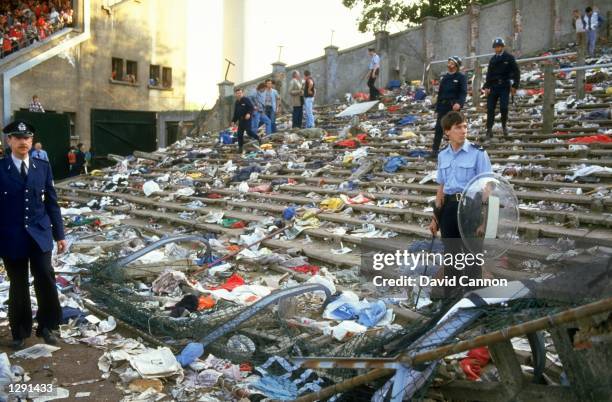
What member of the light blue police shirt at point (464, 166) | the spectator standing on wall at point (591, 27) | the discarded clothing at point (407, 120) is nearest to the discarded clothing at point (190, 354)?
the light blue police shirt at point (464, 166)

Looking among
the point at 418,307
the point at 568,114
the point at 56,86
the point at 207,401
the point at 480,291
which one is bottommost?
the point at 207,401

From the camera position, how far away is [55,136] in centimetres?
2048

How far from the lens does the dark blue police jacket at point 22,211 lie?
15.5ft

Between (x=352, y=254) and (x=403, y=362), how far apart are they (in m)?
4.52

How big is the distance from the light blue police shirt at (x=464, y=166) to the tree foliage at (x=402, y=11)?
27137mm

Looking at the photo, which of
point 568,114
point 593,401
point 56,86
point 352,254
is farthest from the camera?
point 56,86

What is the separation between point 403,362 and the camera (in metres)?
2.92

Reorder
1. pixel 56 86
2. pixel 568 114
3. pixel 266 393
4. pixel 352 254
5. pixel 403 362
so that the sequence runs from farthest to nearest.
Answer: pixel 56 86 → pixel 568 114 → pixel 352 254 → pixel 266 393 → pixel 403 362

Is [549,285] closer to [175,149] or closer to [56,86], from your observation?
[175,149]

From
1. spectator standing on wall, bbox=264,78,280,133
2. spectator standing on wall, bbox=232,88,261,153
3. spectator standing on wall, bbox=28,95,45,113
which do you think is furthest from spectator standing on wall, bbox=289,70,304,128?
spectator standing on wall, bbox=28,95,45,113

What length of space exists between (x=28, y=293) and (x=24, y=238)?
489 millimetres

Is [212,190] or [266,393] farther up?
[212,190]

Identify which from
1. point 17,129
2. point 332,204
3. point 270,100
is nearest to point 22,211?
point 17,129

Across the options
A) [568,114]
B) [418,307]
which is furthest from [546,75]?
[418,307]
